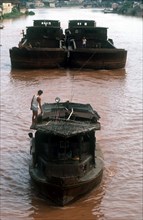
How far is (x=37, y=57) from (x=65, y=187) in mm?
18261

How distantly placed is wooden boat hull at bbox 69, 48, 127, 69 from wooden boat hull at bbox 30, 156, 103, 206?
16.9m

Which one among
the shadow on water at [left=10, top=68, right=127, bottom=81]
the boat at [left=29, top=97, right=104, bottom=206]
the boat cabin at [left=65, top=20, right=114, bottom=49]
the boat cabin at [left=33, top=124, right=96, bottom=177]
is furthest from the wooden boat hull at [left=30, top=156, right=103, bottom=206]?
the boat cabin at [left=65, top=20, right=114, bottom=49]

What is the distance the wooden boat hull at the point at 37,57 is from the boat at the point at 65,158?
16.1 m

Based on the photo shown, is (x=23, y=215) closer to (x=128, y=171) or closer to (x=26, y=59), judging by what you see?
(x=128, y=171)

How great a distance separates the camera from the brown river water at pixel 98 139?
1124 centimetres

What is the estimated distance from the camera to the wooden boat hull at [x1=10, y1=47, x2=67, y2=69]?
27.4 metres

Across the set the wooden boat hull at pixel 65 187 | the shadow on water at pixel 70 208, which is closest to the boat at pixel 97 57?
the shadow on water at pixel 70 208

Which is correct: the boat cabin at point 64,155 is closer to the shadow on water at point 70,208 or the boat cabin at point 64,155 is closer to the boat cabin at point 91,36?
the shadow on water at point 70,208

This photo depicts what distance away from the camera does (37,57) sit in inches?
1098

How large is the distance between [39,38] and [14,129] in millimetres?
15686

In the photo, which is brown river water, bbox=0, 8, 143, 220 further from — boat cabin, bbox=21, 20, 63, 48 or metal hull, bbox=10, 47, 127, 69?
boat cabin, bbox=21, 20, 63, 48

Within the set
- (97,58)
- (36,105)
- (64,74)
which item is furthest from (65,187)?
(97,58)

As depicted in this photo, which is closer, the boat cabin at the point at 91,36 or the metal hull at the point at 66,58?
the metal hull at the point at 66,58

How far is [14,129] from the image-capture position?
16.8 meters
